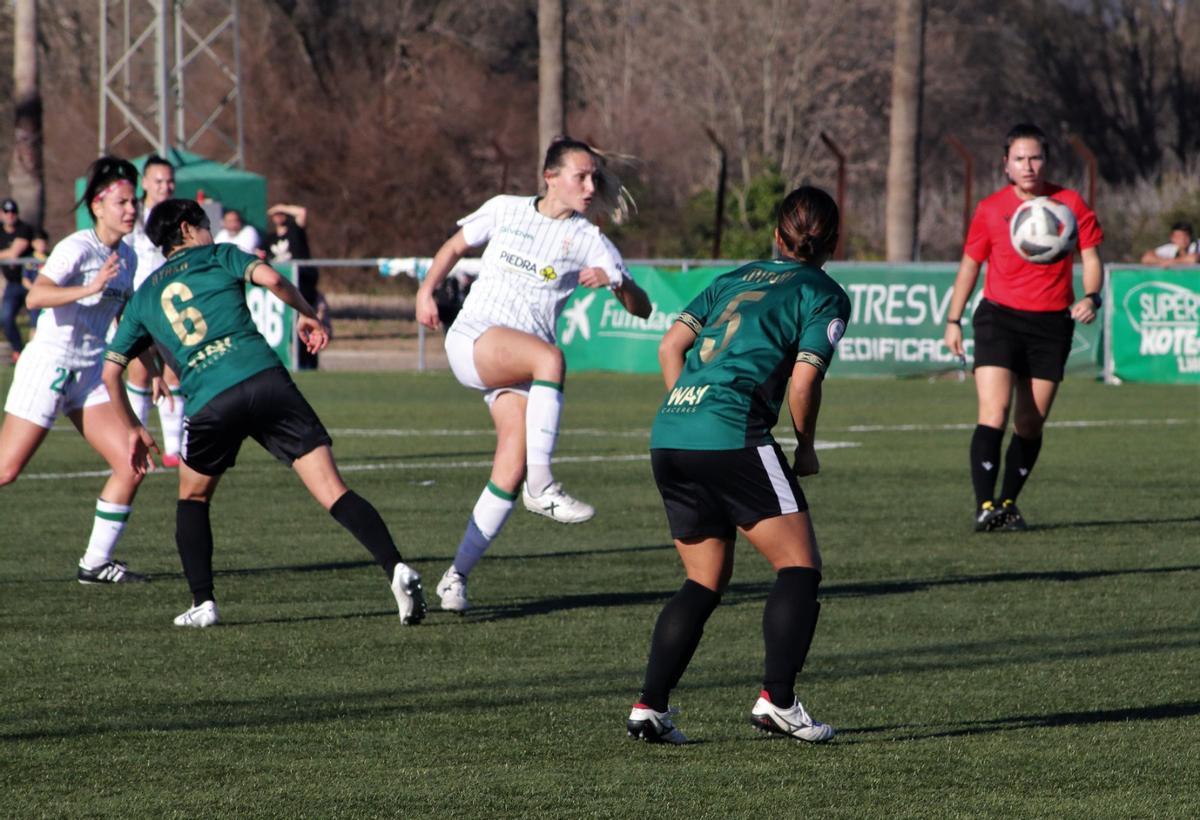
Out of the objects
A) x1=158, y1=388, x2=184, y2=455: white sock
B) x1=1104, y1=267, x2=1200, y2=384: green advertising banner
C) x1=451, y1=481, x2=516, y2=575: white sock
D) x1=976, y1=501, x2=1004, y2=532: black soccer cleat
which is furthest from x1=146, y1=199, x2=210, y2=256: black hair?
x1=1104, y1=267, x2=1200, y2=384: green advertising banner

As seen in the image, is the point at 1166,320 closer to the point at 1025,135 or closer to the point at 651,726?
the point at 1025,135

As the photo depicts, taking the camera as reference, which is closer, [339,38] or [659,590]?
[659,590]

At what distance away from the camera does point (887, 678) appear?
6543 millimetres

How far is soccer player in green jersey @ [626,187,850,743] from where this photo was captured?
5434mm

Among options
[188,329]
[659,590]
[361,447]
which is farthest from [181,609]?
[361,447]

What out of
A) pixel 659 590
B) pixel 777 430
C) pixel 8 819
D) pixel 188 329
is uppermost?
pixel 188 329

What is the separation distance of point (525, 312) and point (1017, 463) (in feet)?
11.8

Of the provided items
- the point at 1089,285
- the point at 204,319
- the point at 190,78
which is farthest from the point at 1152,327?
the point at 190,78

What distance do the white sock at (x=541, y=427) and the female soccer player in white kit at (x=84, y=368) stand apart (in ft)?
5.88

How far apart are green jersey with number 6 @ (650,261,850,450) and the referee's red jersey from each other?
17.2 ft

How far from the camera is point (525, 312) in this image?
8.30 meters

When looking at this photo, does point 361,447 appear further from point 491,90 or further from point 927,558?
point 491,90

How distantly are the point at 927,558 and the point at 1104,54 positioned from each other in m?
50.8

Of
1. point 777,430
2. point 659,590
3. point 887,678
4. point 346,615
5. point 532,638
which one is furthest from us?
point 777,430
